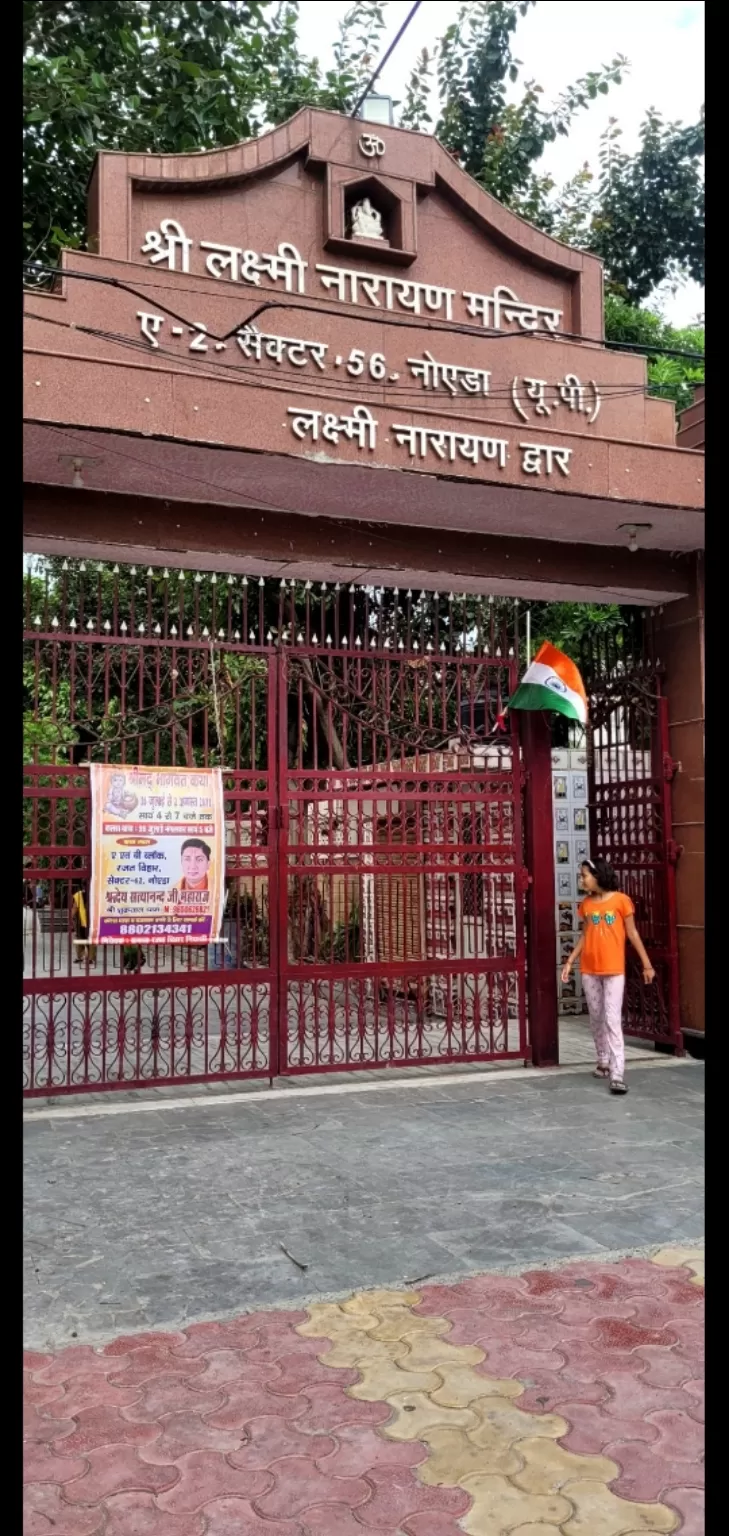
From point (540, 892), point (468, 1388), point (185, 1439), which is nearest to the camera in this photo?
point (185, 1439)

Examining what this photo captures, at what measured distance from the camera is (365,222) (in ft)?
23.6

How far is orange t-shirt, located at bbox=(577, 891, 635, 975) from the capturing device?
7.19 meters

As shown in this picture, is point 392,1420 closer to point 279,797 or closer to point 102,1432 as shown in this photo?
point 102,1432

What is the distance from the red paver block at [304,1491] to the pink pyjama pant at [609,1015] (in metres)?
4.67

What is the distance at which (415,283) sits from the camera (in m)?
7.38

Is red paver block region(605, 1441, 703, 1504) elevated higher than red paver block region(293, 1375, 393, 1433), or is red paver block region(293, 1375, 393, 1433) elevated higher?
red paver block region(605, 1441, 703, 1504)

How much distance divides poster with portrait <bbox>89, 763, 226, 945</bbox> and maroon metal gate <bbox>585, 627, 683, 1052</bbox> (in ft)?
11.3

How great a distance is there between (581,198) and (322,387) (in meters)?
9.65

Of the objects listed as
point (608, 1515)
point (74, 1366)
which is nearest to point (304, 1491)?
point (608, 1515)

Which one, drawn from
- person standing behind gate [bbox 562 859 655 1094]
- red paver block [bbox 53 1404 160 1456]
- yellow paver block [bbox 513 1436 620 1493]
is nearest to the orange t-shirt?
person standing behind gate [bbox 562 859 655 1094]

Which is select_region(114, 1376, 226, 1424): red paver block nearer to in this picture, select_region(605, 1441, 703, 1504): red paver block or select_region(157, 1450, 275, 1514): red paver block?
select_region(157, 1450, 275, 1514): red paver block

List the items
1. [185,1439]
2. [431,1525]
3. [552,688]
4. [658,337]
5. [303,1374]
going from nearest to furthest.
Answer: [431,1525] < [185,1439] < [303,1374] < [552,688] < [658,337]

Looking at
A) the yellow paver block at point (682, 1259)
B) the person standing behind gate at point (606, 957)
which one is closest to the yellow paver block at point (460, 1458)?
the yellow paver block at point (682, 1259)

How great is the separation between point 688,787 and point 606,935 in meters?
1.64
